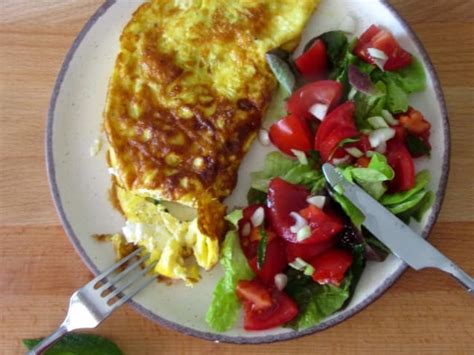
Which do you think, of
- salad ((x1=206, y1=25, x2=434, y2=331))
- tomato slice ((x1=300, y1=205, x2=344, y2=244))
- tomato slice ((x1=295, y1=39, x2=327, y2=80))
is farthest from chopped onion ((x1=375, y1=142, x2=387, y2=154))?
tomato slice ((x1=295, y1=39, x2=327, y2=80))

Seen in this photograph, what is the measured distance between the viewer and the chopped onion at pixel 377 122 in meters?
2.57

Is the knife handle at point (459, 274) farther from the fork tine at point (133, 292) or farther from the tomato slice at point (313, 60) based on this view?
the fork tine at point (133, 292)

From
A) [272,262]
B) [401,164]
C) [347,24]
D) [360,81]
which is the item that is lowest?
[272,262]

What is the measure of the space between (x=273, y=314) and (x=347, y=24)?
4.28 feet

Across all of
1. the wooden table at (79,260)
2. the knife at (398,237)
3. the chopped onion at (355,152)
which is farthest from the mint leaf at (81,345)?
the chopped onion at (355,152)

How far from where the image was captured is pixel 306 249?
8.22 feet

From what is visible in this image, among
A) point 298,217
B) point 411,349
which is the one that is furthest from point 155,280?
point 411,349

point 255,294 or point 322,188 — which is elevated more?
point 322,188

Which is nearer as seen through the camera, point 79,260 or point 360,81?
point 360,81

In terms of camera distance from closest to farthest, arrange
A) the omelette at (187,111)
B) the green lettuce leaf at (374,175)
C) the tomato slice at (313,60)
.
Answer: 1. the green lettuce leaf at (374,175)
2. the omelette at (187,111)
3. the tomato slice at (313,60)

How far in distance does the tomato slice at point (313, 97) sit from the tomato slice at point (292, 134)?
4cm

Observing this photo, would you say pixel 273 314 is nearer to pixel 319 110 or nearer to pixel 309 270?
pixel 309 270

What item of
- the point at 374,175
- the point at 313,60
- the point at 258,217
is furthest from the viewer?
the point at 313,60

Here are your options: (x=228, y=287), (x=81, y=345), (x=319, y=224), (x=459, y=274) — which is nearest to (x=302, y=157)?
(x=319, y=224)
